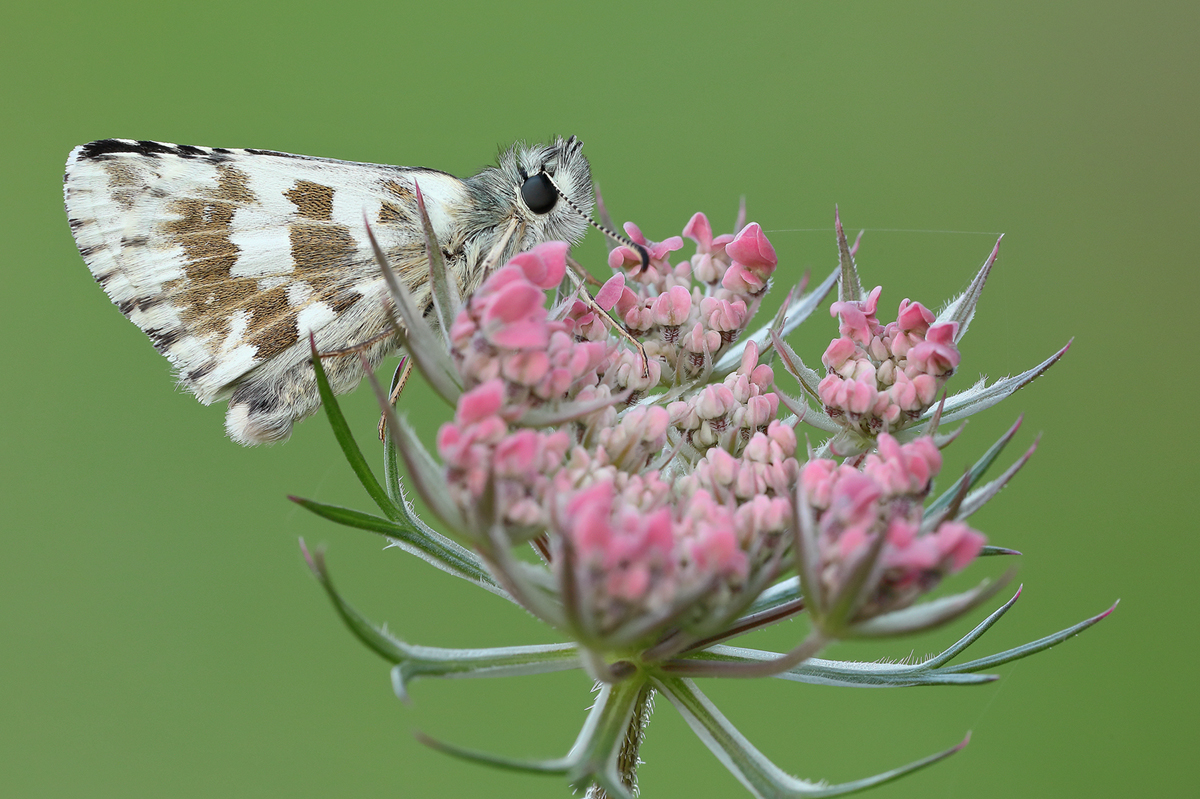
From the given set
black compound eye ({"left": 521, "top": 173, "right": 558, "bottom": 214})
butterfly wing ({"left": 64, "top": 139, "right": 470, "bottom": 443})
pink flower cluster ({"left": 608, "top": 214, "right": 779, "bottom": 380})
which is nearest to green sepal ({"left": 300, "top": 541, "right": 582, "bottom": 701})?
pink flower cluster ({"left": 608, "top": 214, "right": 779, "bottom": 380})

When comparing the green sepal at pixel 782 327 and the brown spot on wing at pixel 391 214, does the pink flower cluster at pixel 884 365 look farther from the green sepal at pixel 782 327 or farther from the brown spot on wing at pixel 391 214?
the brown spot on wing at pixel 391 214

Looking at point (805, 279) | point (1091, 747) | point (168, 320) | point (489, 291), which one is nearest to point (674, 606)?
point (489, 291)

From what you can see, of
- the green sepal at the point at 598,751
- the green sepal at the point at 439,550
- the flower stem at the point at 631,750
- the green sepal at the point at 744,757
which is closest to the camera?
the green sepal at the point at 598,751

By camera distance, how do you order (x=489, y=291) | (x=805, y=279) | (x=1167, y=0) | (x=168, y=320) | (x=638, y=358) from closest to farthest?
(x=489, y=291)
(x=638, y=358)
(x=805, y=279)
(x=168, y=320)
(x=1167, y=0)

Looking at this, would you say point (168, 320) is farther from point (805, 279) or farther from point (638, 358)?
point (805, 279)

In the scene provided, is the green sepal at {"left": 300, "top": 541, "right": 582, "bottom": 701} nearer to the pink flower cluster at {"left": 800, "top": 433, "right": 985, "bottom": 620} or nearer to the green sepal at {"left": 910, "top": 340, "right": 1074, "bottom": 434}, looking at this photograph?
the pink flower cluster at {"left": 800, "top": 433, "right": 985, "bottom": 620}

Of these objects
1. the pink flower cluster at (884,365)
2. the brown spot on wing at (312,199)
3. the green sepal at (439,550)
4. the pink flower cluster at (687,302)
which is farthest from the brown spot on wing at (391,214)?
the pink flower cluster at (884,365)

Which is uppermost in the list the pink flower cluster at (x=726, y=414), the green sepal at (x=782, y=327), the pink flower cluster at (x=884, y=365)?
the green sepal at (x=782, y=327)
